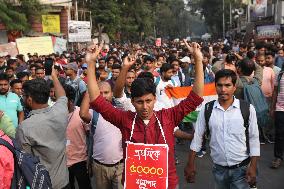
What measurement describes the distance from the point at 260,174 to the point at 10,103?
382 centimetres

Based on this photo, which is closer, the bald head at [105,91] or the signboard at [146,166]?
the signboard at [146,166]

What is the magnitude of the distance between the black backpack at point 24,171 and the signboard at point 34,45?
20344 mm

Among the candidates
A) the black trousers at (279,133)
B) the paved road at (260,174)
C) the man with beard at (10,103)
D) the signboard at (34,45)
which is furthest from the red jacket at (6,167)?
the signboard at (34,45)

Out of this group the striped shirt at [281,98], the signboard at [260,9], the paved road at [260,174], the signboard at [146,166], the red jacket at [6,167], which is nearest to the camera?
the red jacket at [6,167]

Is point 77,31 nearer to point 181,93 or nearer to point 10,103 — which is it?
point 181,93

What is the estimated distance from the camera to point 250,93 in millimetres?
6598

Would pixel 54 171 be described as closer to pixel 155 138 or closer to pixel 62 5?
pixel 155 138

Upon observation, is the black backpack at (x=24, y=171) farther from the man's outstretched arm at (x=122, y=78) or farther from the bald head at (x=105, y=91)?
the bald head at (x=105, y=91)

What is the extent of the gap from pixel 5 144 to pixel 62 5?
1289 inches

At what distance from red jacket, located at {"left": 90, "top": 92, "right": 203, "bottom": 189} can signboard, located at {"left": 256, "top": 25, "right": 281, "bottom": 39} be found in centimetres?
2163

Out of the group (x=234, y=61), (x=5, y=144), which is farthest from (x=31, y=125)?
(x=234, y=61)

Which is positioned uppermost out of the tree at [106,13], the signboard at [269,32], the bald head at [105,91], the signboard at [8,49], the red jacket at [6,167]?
the tree at [106,13]

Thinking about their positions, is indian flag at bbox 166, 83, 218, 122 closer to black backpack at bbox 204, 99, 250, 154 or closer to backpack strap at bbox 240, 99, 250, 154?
black backpack at bbox 204, 99, 250, 154

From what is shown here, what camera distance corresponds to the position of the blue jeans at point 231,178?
385 cm
